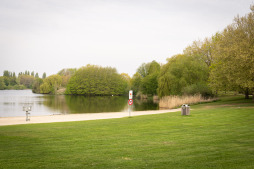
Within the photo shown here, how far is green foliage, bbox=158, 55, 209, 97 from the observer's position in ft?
146

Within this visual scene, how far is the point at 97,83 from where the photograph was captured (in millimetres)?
110375

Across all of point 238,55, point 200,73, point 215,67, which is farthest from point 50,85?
point 238,55

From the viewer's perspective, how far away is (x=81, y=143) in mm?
8656

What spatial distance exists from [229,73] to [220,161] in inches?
873

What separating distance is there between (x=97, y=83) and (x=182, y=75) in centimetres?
6962

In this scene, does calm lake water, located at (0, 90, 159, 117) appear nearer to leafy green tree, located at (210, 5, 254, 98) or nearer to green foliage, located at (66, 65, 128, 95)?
leafy green tree, located at (210, 5, 254, 98)

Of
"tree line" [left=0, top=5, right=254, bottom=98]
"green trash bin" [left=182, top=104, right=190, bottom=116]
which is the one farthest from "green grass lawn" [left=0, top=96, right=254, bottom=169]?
"tree line" [left=0, top=5, right=254, bottom=98]

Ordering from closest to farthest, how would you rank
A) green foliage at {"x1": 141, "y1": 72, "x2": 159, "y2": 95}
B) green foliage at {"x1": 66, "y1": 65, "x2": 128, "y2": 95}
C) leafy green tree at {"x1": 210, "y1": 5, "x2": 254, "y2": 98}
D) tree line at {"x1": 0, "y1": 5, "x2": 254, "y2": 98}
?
leafy green tree at {"x1": 210, "y1": 5, "x2": 254, "y2": 98}
tree line at {"x1": 0, "y1": 5, "x2": 254, "y2": 98}
green foliage at {"x1": 141, "y1": 72, "x2": 159, "y2": 95}
green foliage at {"x1": 66, "y1": 65, "x2": 128, "y2": 95}

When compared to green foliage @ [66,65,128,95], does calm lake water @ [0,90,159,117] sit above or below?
below

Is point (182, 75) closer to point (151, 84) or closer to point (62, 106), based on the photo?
point (62, 106)

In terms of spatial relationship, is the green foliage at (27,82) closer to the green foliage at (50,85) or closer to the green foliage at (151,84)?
the green foliage at (50,85)

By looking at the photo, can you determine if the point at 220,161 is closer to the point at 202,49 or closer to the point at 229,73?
the point at 229,73

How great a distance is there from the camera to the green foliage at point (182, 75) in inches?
1756

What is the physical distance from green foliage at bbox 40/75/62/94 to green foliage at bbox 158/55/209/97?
75053mm
